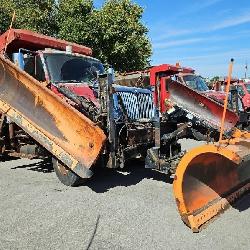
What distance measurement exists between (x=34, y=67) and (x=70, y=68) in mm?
711

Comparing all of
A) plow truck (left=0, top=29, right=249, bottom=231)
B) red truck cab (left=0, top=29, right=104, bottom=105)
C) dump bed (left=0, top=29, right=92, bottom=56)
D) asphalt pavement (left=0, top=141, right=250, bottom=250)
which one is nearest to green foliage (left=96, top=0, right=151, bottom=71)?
dump bed (left=0, top=29, right=92, bottom=56)

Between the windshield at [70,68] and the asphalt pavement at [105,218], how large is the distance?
198 cm

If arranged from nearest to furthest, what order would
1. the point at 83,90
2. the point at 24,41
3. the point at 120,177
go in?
1. the point at 83,90
2. the point at 120,177
3. the point at 24,41

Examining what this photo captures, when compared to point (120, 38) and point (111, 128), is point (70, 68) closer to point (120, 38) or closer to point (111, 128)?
point (111, 128)

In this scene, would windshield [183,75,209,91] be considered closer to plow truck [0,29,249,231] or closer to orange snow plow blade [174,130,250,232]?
plow truck [0,29,249,231]

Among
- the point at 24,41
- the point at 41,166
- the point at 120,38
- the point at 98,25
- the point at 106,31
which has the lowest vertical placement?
the point at 41,166

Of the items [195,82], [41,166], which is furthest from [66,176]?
[195,82]

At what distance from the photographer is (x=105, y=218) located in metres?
5.01

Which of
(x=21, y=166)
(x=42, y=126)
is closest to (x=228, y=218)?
(x=42, y=126)

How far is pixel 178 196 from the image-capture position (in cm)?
455

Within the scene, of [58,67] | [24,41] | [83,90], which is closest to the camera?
[83,90]

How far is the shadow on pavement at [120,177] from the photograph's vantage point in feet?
21.9

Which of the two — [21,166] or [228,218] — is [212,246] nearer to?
[228,218]

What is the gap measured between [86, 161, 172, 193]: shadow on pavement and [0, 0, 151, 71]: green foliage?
14827 millimetres
